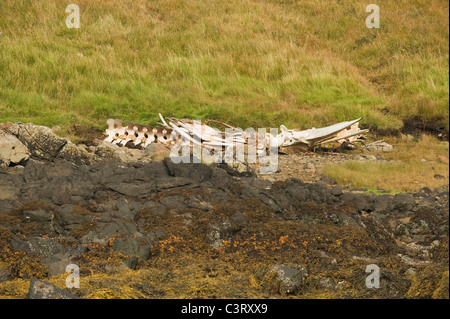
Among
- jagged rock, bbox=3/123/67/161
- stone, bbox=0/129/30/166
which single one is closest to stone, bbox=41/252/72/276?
stone, bbox=0/129/30/166

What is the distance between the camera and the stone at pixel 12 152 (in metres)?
10.5

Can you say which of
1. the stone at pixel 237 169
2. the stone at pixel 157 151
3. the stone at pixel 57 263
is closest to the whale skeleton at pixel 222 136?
the stone at pixel 157 151

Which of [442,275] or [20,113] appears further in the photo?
[20,113]

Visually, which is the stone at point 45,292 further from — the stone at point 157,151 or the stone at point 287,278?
the stone at point 157,151

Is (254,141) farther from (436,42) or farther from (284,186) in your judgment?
(436,42)

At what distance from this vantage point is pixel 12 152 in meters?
10.6

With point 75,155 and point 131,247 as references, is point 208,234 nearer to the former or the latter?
point 131,247

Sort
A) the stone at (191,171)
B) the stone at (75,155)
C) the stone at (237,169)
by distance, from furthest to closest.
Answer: the stone at (75,155), the stone at (237,169), the stone at (191,171)

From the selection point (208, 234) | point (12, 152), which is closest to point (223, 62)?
point (12, 152)

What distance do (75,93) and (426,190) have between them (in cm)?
932

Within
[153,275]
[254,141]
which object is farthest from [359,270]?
[254,141]

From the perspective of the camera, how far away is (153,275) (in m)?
7.28

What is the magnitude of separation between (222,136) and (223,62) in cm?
460

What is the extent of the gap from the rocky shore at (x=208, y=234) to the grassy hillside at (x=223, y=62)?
5316mm
